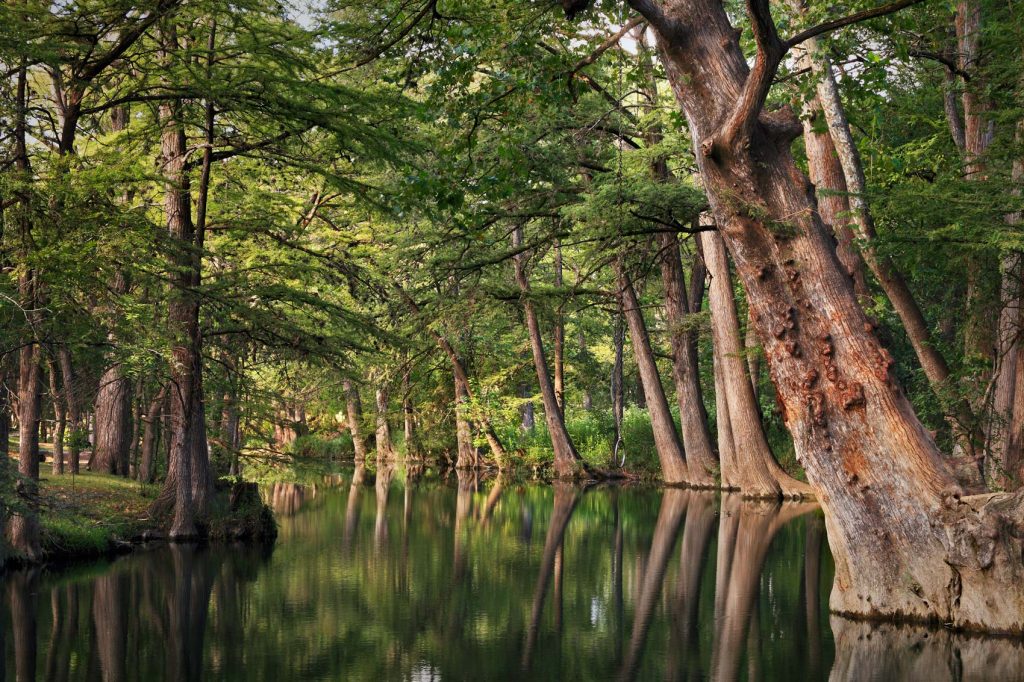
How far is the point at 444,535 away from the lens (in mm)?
16922

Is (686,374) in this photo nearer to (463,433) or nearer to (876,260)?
(463,433)

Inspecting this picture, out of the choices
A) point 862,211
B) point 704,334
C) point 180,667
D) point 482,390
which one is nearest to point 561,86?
point 862,211

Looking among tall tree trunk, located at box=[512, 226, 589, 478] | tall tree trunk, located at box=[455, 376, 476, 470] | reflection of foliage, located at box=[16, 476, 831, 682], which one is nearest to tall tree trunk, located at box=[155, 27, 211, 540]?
reflection of foliage, located at box=[16, 476, 831, 682]

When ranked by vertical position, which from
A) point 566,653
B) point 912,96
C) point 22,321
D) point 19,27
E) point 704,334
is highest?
point 912,96

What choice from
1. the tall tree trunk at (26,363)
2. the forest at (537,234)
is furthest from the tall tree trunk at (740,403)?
the tall tree trunk at (26,363)

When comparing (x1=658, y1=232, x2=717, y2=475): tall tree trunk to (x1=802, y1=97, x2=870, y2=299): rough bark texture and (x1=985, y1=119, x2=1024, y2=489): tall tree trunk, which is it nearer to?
(x1=802, y1=97, x2=870, y2=299): rough bark texture

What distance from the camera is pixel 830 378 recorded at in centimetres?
948

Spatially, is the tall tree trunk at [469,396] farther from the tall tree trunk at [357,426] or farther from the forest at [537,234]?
the tall tree trunk at [357,426]

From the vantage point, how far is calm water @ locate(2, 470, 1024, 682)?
26.7ft

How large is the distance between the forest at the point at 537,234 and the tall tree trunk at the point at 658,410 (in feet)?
0.26

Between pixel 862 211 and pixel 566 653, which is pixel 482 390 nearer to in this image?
pixel 862 211

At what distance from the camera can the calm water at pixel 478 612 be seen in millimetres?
8125

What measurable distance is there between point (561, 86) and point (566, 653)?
5.54m

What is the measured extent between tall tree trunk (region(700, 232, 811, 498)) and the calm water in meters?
3.64
